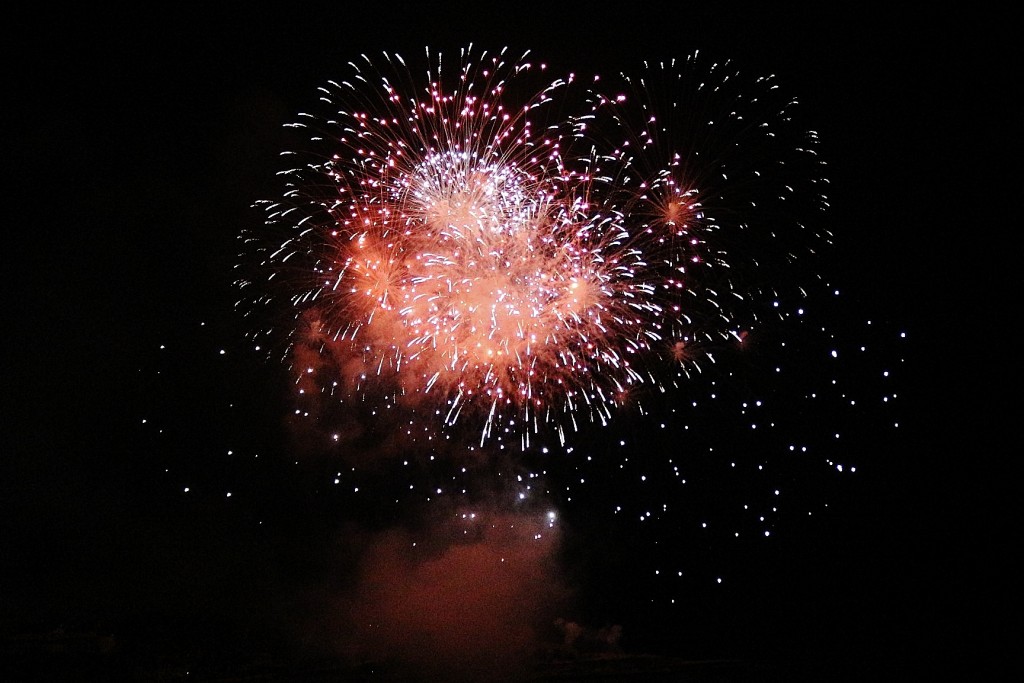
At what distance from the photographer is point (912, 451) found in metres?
11.1

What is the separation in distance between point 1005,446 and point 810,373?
335cm

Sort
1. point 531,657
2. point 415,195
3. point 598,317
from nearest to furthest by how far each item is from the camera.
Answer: point 415,195 → point 598,317 → point 531,657

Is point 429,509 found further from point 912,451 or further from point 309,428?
point 912,451

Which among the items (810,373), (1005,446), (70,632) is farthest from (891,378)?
(70,632)

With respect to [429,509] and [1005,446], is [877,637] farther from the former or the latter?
[429,509]

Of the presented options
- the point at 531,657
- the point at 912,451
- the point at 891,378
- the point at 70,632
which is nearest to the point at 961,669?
the point at 912,451

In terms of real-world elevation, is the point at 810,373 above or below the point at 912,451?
above

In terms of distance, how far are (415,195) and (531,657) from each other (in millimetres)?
9313

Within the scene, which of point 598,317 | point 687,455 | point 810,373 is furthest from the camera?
point 687,455

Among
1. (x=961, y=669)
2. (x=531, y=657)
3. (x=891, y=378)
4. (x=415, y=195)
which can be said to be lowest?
(x=961, y=669)

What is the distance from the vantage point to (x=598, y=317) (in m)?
8.38

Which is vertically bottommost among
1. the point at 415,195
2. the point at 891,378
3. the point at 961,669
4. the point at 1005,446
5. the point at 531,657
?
the point at 961,669

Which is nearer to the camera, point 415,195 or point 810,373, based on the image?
point 415,195

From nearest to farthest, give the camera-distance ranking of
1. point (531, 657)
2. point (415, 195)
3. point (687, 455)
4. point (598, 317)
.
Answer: point (415, 195) → point (598, 317) → point (687, 455) → point (531, 657)
